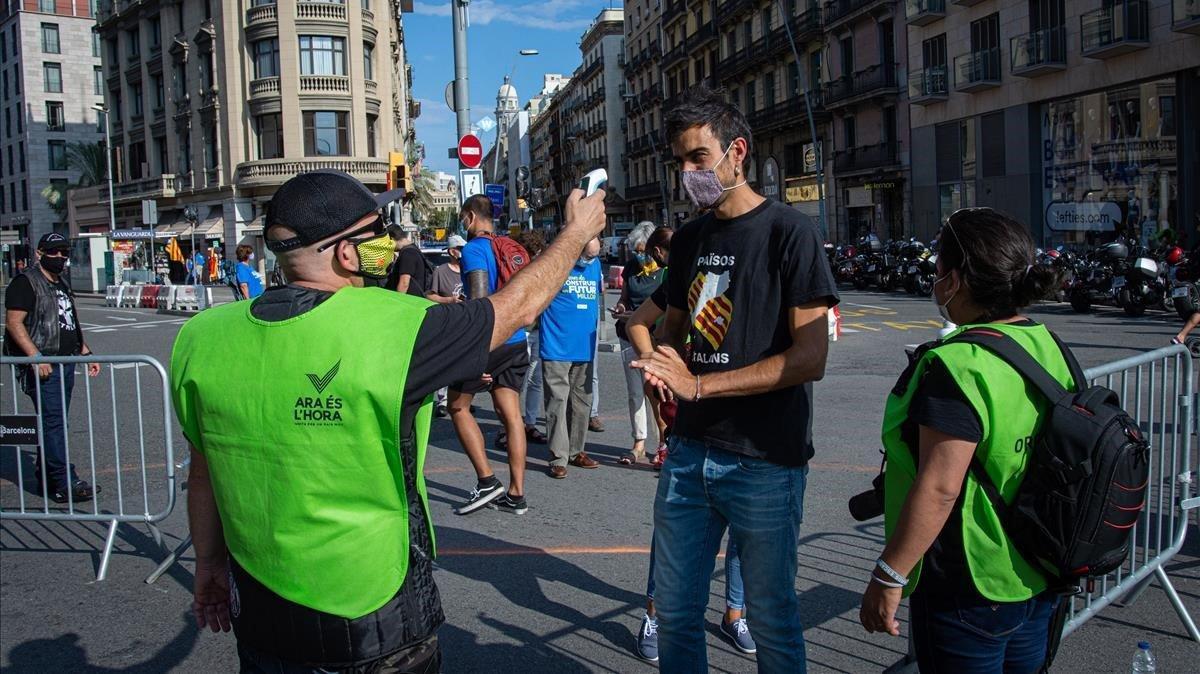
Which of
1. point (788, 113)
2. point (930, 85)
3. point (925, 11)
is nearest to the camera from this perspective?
point (925, 11)

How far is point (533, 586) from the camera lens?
4.83 m

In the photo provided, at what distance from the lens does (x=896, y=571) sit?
7.77ft

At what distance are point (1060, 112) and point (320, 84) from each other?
30.7 metres

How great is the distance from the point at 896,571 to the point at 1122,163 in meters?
26.5

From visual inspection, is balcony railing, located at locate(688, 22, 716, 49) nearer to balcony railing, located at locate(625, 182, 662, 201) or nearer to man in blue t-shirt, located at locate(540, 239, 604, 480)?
balcony railing, located at locate(625, 182, 662, 201)

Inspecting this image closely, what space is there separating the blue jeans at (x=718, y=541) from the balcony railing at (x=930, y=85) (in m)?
32.7

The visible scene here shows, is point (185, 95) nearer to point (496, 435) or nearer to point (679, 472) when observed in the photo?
point (496, 435)

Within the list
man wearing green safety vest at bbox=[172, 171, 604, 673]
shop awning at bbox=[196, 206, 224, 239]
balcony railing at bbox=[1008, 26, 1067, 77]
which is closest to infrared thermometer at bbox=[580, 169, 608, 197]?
man wearing green safety vest at bbox=[172, 171, 604, 673]

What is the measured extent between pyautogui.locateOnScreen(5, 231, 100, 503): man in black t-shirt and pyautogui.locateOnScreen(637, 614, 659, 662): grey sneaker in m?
4.24

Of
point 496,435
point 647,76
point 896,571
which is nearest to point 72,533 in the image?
point 496,435

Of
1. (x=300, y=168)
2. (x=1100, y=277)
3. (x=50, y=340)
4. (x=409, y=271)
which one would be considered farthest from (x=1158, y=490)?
(x=300, y=168)

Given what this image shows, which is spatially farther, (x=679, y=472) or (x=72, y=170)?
(x=72, y=170)

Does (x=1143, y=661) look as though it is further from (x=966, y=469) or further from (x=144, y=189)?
(x=144, y=189)

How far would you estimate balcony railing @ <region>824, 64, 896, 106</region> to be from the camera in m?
36.2
